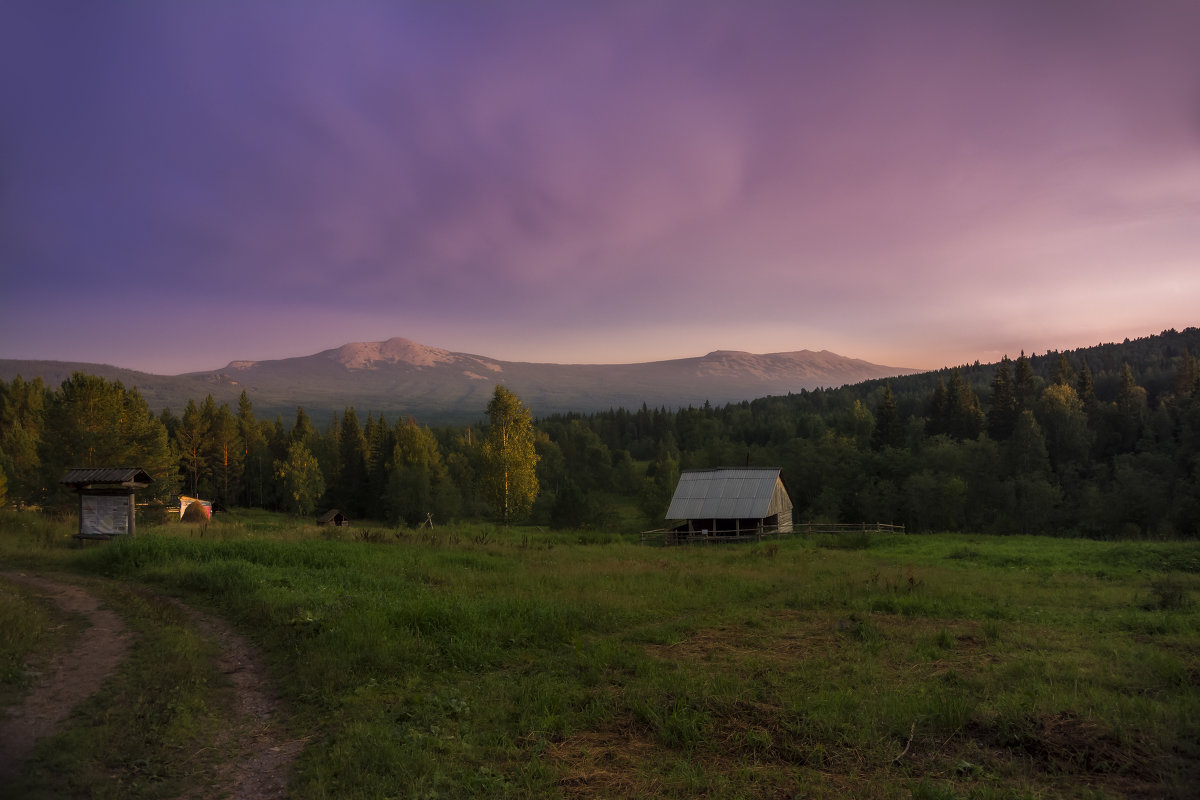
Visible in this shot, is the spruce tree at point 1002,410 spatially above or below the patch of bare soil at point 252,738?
above

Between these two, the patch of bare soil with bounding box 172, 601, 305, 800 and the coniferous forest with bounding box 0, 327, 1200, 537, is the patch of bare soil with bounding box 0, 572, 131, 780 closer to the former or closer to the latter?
the patch of bare soil with bounding box 172, 601, 305, 800

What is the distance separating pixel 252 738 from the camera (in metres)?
7.32

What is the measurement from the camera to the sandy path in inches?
246

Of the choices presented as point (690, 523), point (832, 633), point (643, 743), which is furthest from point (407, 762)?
point (690, 523)

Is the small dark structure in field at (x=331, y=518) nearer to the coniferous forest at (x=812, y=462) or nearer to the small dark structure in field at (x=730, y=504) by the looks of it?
the coniferous forest at (x=812, y=462)

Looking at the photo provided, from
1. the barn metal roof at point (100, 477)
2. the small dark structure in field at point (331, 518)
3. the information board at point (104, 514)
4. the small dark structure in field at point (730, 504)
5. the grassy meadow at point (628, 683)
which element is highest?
the barn metal roof at point (100, 477)

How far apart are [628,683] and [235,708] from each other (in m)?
5.51

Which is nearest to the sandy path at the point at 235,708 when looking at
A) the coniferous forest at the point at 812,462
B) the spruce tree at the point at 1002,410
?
the coniferous forest at the point at 812,462

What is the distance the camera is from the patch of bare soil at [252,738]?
6148mm

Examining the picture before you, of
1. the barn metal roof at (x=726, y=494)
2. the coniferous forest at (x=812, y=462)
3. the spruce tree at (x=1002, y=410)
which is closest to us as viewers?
the barn metal roof at (x=726, y=494)

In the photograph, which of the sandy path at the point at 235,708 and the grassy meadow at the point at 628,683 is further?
the grassy meadow at the point at 628,683

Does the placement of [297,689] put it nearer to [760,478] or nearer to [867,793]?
[867,793]

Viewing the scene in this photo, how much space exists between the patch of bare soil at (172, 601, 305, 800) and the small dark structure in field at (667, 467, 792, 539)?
35.0 meters

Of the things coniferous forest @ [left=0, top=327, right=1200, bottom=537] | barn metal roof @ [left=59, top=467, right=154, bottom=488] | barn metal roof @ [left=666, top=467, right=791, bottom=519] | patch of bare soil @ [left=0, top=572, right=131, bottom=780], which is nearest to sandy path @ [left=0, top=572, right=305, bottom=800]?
patch of bare soil @ [left=0, top=572, right=131, bottom=780]
